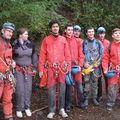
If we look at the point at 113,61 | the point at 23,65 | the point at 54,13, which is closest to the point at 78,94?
the point at 113,61

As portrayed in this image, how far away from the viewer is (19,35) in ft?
26.3

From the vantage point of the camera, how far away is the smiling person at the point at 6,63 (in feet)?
24.8

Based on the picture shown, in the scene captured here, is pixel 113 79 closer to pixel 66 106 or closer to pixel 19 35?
pixel 66 106

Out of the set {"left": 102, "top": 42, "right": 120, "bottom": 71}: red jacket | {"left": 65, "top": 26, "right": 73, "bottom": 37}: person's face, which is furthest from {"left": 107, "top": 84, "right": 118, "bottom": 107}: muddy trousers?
{"left": 65, "top": 26, "right": 73, "bottom": 37}: person's face

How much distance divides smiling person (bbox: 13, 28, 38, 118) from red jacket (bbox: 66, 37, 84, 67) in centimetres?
95

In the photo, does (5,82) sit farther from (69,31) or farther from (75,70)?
(69,31)

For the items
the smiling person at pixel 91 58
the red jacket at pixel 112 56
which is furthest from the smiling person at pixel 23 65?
the red jacket at pixel 112 56

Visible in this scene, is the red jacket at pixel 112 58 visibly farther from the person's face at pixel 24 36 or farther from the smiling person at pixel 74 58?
the person's face at pixel 24 36

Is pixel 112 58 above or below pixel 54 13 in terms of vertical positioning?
below

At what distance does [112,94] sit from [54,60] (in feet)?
6.38

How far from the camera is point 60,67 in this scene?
8.13m

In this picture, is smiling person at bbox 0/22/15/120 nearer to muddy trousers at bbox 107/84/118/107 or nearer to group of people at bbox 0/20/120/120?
group of people at bbox 0/20/120/120

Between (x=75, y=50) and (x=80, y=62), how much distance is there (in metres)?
0.32

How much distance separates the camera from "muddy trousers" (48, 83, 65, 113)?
26.9ft
